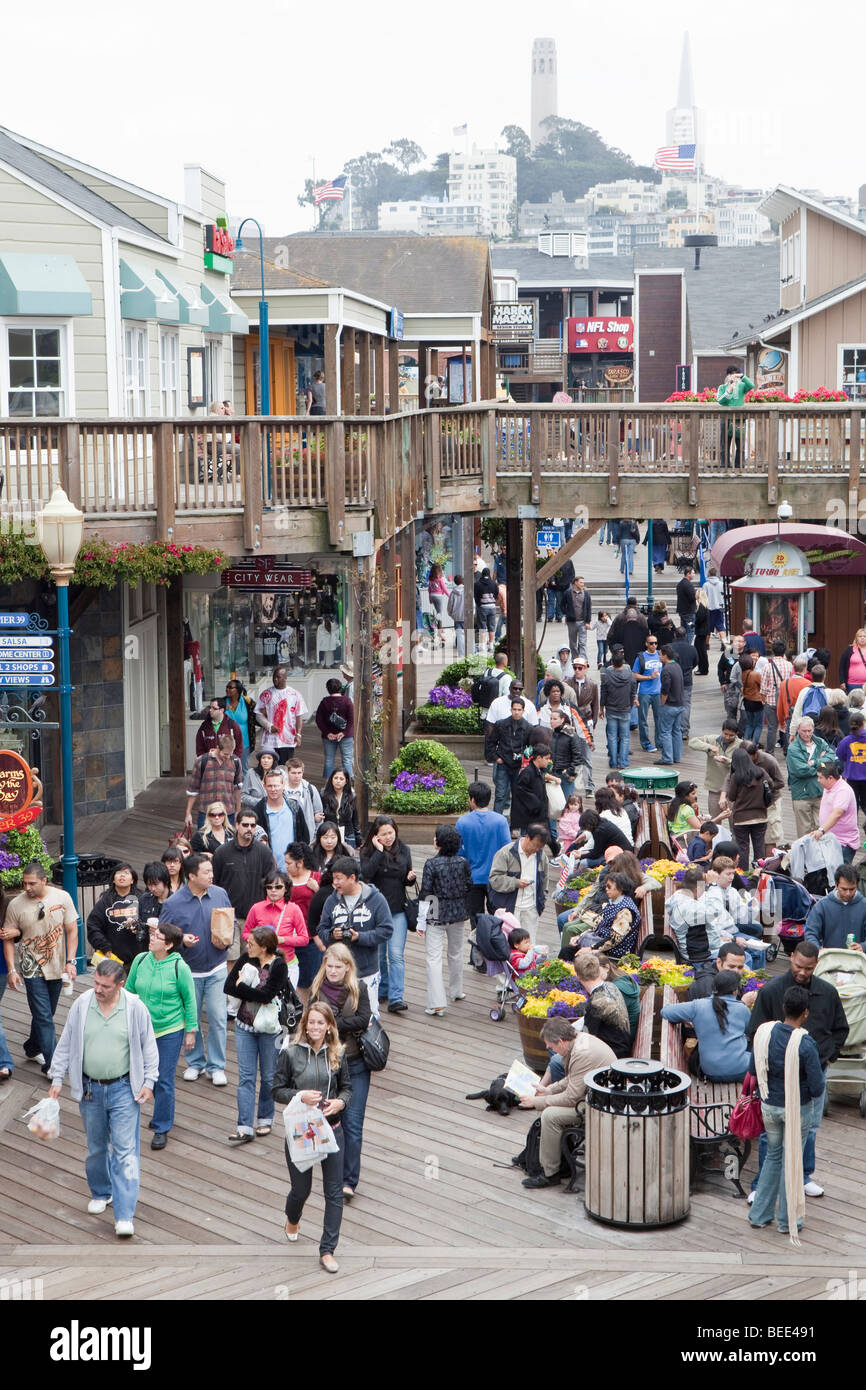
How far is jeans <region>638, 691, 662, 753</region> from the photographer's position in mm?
21094

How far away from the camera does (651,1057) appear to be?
34.9ft

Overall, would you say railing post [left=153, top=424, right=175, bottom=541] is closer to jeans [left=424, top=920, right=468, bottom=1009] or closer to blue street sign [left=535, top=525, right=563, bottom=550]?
jeans [left=424, top=920, right=468, bottom=1009]

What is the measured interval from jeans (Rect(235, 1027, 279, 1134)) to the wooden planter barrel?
182 cm

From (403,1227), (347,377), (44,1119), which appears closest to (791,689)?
(347,377)

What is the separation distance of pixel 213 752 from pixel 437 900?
11.6 ft

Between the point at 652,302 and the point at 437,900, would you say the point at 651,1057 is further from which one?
the point at 652,302

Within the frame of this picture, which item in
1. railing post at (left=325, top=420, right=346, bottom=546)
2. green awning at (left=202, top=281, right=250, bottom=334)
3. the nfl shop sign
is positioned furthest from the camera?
the nfl shop sign

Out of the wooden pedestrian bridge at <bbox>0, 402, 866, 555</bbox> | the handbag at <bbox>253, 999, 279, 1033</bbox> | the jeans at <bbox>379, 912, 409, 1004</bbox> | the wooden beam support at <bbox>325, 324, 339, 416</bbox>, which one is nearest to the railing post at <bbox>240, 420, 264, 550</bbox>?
the wooden pedestrian bridge at <bbox>0, 402, 866, 555</bbox>

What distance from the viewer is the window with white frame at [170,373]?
20.5 metres

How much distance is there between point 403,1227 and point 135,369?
12529 mm

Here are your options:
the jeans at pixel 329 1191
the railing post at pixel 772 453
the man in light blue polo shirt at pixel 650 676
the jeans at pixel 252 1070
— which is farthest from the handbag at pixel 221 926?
the railing post at pixel 772 453

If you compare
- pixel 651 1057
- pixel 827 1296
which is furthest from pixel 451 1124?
pixel 827 1296

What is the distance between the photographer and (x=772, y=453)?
22.6m

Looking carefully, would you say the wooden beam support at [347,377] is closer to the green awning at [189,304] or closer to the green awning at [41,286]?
the green awning at [189,304]
